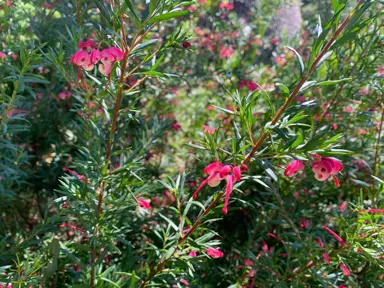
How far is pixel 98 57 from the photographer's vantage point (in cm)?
120

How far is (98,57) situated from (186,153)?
41.3 inches

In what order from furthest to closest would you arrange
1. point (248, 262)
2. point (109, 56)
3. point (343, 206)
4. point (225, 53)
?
point (225, 53) < point (343, 206) < point (248, 262) < point (109, 56)

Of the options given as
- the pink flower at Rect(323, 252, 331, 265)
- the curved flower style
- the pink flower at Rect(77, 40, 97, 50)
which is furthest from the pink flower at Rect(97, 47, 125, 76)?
the pink flower at Rect(323, 252, 331, 265)

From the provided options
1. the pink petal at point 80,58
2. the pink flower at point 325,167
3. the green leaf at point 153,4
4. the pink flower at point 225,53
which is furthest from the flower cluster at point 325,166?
the pink flower at point 225,53

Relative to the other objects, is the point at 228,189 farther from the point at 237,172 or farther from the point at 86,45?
the point at 86,45

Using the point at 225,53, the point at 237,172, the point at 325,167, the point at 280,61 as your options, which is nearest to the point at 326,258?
the point at 325,167

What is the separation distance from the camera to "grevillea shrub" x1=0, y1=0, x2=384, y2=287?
1.24 metres

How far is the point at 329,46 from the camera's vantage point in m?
1.10

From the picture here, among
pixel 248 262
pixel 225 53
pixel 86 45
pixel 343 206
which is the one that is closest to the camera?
pixel 86 45

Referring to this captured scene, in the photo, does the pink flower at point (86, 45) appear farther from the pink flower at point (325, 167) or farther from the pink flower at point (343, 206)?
the pink flower at point (343, 206)

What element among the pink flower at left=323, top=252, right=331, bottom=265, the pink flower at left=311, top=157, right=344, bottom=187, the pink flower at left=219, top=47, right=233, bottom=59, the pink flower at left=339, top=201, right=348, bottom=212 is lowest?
the pink flower at left=339, top=201, right=348, bottom=212

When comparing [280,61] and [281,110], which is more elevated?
[281,110]

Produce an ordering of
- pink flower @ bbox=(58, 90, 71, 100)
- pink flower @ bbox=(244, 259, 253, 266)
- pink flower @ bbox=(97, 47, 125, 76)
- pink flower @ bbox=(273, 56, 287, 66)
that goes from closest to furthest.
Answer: pink flower @ bbox=(97, 47, 125, 76) → pink flower @ bbox=(244, 259, 253, 266) → pink flower @ bbox=(58, 90, 71, 100) → pink flower @ bbox=(273, 56, 287, 66)

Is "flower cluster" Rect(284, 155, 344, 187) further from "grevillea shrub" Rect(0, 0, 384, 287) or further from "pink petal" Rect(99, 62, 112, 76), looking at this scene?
"pink petal" Rect(99, 62, 112, 76)
